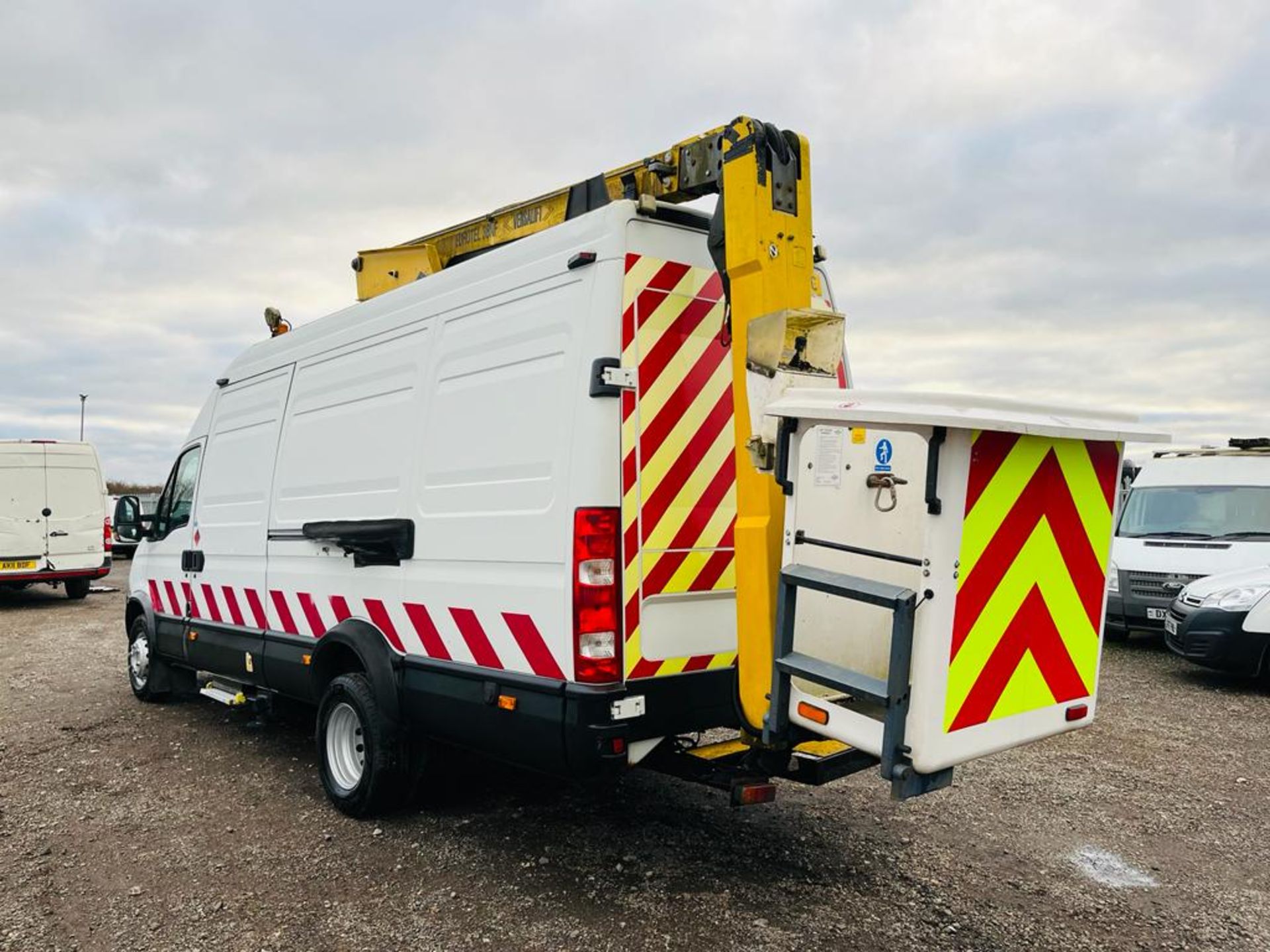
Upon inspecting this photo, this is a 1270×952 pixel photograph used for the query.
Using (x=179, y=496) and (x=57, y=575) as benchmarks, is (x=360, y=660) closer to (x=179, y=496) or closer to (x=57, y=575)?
(x=179, y=496)

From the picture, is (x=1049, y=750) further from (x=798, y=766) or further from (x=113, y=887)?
(x=113, y=887)

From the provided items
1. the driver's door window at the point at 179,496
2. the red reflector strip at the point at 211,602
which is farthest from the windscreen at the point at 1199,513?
the driver's door window at the point at 179,496

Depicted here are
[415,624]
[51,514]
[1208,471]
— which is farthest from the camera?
[51,514]

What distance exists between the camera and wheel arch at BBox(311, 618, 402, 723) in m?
4.47

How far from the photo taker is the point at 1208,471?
10508mm

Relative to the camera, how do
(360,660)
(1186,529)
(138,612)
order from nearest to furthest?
1. (360,660)
2. (138,612)
3. (1186,529)

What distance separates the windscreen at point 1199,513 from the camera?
31.9 feet

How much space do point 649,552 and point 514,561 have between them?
21.8 inches

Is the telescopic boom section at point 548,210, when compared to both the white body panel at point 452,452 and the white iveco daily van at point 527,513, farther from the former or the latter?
the white body panel at point 452,452

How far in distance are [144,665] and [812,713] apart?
6.10 m

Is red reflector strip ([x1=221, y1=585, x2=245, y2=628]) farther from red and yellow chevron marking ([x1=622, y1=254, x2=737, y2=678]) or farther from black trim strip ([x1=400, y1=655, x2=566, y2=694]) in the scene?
red and yellow chevron marking ([x1=622, y1=254, x2=737, y2=678])

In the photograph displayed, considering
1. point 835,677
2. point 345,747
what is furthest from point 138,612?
point 835,677

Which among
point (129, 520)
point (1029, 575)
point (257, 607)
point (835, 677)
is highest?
point (1029, 575)

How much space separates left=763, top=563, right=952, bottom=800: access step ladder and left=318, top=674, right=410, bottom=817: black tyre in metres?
1.91
